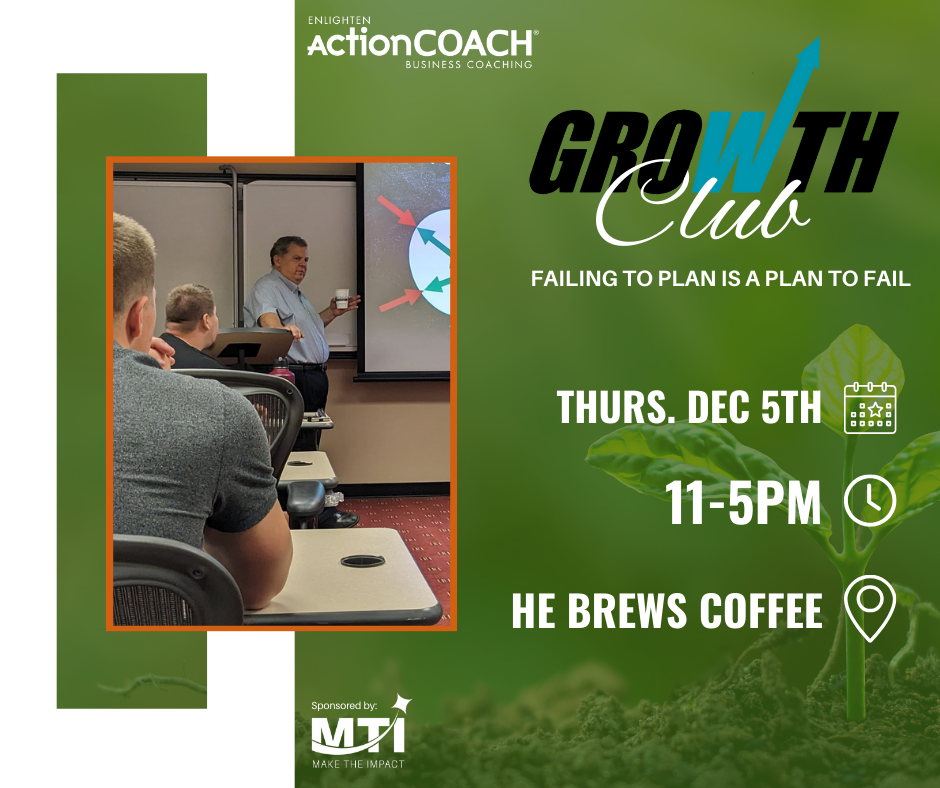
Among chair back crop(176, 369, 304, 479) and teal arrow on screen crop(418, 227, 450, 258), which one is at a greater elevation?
teal arrow on screen crop(418, 227, 450, 258)

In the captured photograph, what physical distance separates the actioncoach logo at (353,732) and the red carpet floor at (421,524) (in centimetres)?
204

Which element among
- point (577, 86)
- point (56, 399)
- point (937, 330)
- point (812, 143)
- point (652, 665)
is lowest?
point (652, 665)

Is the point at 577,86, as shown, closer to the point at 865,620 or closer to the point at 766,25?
the point at 766,25

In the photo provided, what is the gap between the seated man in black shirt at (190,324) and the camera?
315 cm

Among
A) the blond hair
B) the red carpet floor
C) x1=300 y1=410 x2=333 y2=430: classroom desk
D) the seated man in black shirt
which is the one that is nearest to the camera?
the blond hair

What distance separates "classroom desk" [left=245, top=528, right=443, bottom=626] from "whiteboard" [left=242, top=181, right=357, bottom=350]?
14.6 feet

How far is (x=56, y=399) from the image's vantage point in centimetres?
207

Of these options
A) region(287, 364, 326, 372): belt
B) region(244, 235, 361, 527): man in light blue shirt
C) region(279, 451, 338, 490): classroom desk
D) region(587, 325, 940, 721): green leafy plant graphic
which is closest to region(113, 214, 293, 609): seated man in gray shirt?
region(587, 325, 940, 721): green leafy plant graphic

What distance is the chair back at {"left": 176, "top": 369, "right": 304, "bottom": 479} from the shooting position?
237cm

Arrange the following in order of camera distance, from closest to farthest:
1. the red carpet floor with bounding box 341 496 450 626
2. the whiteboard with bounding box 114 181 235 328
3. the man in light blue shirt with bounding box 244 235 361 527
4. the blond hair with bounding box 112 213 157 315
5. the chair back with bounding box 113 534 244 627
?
the chair back with bounding box 113 534 244 627
the blond hair with bounding box 112 213 157 315
the red carpet floor with bounding box 341 496 450 626
the man in light blue shirt with bounding box 244 235 361 527
the whiteboard with bounding box 114 181 235 328

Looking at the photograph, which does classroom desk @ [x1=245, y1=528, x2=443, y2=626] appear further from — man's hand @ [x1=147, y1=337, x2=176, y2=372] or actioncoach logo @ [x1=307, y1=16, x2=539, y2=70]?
actioncoach logo @ [x1=307, y1=16, x2=539, y2=70]

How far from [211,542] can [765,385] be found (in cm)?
130

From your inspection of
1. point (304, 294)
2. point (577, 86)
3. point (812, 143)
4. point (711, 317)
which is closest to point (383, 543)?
point (711, 317)

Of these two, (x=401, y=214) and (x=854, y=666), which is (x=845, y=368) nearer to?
(x=854, y=666)
